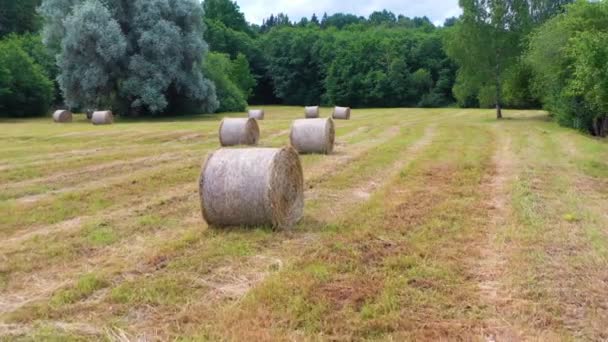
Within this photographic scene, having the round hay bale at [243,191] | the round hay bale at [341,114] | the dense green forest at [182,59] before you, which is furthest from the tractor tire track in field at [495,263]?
the round hay bale at [341,114]

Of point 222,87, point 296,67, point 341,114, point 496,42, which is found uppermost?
point 496,42

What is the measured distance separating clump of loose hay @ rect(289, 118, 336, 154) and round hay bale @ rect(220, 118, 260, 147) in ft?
11.2

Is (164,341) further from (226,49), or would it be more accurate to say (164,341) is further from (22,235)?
(226,49)

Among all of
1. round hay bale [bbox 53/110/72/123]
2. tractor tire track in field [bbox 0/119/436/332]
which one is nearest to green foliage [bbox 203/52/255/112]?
round hay bale [bbox 53/110/72/123]

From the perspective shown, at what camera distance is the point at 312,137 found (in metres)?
15.9

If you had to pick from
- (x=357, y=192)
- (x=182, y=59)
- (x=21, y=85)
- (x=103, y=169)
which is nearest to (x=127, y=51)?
(x=182, y=59)

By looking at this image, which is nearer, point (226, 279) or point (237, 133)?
point (226, 279)

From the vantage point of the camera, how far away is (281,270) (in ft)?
19.5

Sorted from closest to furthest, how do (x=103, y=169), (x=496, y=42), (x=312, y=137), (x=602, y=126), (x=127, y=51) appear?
(x=103, y=169) < (x=312, y=137) < (x=602, y=126) < (x=496, y=42) < (x=127, y=51)

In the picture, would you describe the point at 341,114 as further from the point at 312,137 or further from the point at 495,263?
the point at 495,263

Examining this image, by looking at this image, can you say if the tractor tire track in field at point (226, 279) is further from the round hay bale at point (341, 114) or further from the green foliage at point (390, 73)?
the green foliage at point (390, 73)

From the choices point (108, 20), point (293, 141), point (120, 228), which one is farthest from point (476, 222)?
point (108, 20)

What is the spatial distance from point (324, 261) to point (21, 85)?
41.2m

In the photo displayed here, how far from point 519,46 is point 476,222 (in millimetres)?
29345
